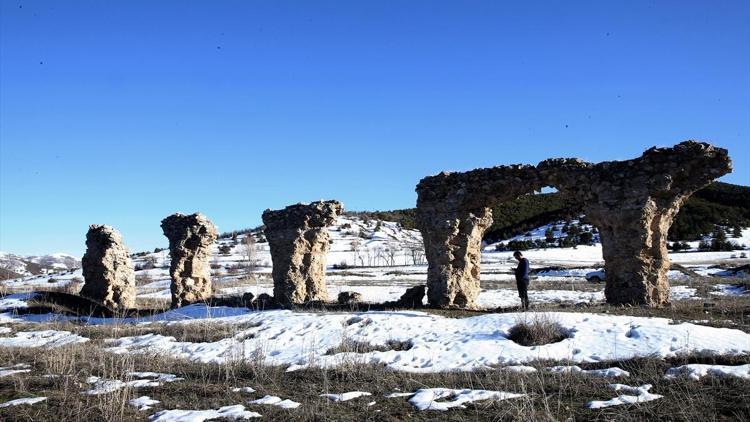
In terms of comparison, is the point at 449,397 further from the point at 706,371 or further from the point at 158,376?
the point at 158,376

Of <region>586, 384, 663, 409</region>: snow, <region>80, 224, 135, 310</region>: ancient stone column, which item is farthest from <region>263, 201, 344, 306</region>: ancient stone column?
<region>586, 384, 663, 409</region>: snow

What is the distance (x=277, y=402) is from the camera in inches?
286

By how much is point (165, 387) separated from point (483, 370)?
4829mm

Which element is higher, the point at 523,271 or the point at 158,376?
the point at 523,271

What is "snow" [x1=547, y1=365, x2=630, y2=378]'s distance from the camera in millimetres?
7986

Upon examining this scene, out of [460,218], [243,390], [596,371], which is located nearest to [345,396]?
[243,390]

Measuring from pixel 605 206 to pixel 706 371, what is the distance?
861cm

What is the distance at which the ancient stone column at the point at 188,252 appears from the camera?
23109 millimetres

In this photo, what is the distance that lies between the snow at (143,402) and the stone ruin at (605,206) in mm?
11020

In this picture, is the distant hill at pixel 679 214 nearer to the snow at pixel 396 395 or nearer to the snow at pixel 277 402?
the snow at pixel 396 395

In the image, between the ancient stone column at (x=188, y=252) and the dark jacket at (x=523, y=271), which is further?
the ancient stone column at (x=188, y=252)

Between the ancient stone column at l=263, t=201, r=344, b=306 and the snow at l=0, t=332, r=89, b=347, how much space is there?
7.26 meters

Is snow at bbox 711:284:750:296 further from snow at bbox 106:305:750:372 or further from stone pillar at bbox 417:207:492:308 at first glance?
snow at bbox 106:305:750:372

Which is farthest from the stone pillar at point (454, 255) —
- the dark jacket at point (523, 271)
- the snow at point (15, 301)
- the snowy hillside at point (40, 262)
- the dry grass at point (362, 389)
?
the snowy hillside at point (40, 262)
